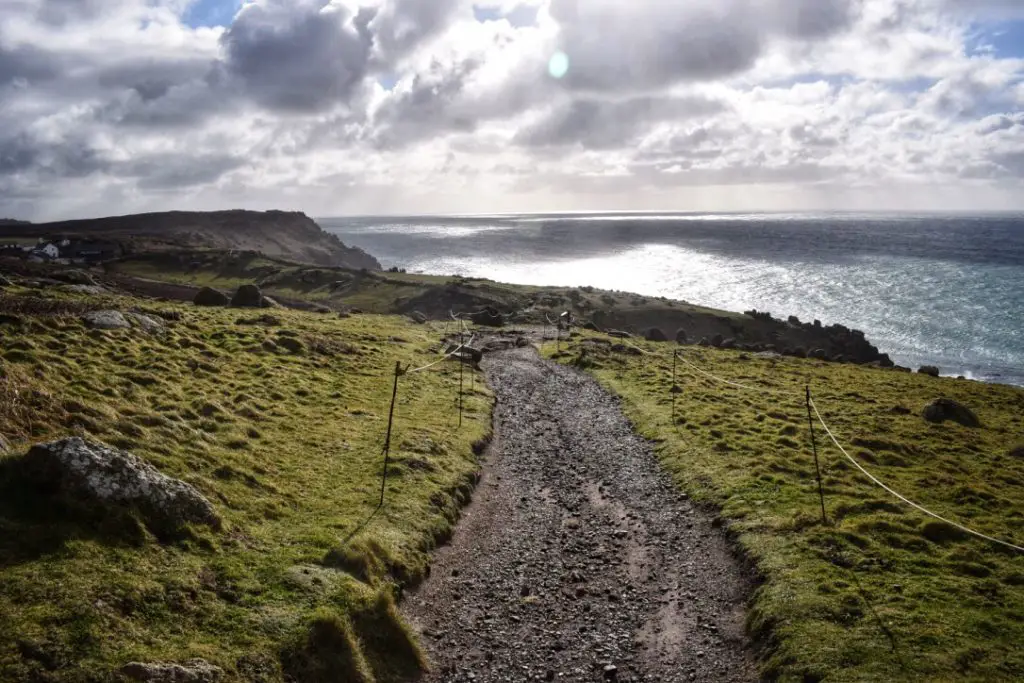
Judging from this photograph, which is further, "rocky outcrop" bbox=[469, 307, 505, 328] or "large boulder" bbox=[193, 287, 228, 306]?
"rocky outcrop" bbox=[469, 307, 505, 328]

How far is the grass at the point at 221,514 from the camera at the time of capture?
11523mm

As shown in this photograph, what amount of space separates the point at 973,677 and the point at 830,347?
9115 centimetres

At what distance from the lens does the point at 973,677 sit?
40.2 ft

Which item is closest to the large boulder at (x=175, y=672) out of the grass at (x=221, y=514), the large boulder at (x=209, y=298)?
the grass at (x=221, y=514)

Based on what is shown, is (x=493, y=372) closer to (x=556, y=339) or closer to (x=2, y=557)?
(x=556, y=339)

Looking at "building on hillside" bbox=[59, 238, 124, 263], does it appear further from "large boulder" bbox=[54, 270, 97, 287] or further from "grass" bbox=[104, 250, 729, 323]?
"large boulder" bbox=[54, 270, 97, 287]

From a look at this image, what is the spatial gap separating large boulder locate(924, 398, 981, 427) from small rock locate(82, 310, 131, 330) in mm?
50301

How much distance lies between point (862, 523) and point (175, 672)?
65.5ft

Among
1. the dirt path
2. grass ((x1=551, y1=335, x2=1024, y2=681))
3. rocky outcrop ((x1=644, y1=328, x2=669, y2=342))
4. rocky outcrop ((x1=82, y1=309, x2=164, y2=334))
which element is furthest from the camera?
rocky outcrop ((x1=644, y1=328, x2=669, y2=342))

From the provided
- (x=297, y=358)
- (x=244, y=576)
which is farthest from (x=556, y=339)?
(x=244, y=576)

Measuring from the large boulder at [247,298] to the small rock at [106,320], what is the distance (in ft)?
97.4

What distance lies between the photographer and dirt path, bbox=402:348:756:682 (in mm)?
14445

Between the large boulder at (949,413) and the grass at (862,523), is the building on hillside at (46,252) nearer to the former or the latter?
the grass at (862,523)

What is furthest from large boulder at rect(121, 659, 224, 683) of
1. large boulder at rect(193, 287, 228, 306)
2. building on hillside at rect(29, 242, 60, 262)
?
building on hillside at rect(29, 242, 60, 262)
